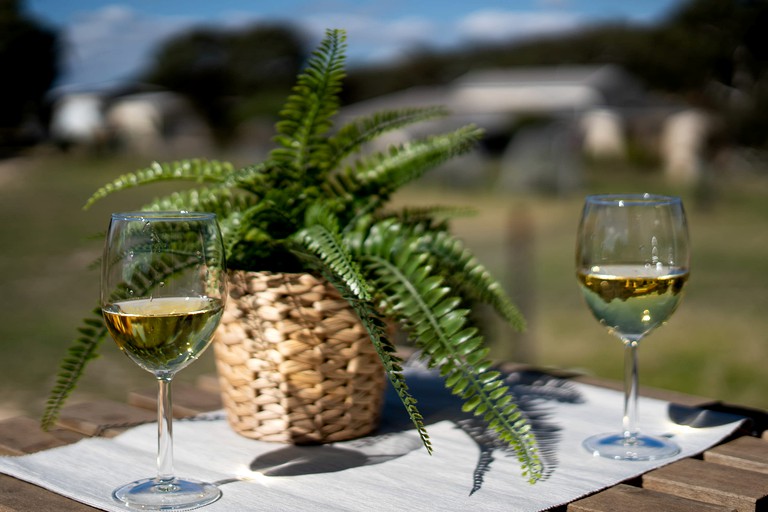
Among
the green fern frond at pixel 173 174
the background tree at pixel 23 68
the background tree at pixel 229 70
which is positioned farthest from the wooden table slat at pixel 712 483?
the background tree at pixel 229 70

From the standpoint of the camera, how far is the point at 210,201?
1.67 meters

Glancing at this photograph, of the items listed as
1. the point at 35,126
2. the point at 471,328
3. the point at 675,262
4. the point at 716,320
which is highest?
the point at 35,126

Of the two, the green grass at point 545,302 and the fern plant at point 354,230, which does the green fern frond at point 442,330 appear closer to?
the fern plant at point 354,230

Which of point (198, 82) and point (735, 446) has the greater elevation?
point (198, 82)

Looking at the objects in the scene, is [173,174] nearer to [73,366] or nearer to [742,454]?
[73,366]

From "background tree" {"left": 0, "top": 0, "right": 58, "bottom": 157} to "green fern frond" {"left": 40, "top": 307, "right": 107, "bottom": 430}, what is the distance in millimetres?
46153

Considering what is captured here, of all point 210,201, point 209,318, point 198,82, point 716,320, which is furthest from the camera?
point 198,82

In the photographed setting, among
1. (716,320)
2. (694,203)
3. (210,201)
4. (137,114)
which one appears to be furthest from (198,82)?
(210,201)

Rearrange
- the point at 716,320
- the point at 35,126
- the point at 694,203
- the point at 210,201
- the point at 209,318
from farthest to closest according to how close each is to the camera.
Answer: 1. the point at 35,126
2. the point at 694,203
3. the point at 716,320
4. the point at 210,201
5. the point at 209,318

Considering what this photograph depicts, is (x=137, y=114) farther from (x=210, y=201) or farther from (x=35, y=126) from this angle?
(x=210, y=201)

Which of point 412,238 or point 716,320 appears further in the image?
point 716,320

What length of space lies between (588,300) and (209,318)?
0.64 meters

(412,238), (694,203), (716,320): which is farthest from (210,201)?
(694,203)

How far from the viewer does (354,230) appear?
5.28 feet
